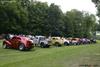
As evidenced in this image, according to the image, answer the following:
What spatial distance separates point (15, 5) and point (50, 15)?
1450 cm

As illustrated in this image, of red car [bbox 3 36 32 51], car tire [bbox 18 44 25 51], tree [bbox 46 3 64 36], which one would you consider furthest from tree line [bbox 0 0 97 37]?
car tire [bbox 18 44 25 51]

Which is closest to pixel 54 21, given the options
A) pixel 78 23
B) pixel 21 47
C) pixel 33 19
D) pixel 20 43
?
pixel 33 19

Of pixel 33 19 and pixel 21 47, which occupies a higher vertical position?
pixel 33 19

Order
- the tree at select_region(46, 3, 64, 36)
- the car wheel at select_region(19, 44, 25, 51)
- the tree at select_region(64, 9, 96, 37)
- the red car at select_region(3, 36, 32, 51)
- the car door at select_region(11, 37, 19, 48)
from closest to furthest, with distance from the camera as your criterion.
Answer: the car wheel at select_region(19, 44, 25, 51) < the red car at select_region(3, 36, 32, 51) < the car door at select_region(11, 37, 19, 48) < the tree at select_region(46, 3, 64, 36) < the tree at select_region(64, 9, 96, 37)

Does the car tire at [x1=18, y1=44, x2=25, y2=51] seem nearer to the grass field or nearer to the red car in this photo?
the red car

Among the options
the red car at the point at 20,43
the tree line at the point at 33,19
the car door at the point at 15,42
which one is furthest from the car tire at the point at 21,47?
the tree line at the point at 33,19

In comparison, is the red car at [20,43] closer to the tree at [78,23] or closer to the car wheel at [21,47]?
the car wheel at [21,47]

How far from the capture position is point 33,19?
10462cm

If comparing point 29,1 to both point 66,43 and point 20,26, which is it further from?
point 66,43

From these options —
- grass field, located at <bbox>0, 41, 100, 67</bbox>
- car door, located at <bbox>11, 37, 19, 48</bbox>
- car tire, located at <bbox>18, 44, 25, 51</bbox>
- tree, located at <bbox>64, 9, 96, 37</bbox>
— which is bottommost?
grass field, located at <bbox>0, 41, 100, 67</bbox>

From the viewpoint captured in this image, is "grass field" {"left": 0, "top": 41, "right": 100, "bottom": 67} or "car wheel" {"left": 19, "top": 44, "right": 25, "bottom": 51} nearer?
"grass field" {"left": 0, "top": 41, "right": 100, "bottom": 67}

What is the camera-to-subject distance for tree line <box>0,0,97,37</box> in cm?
9849

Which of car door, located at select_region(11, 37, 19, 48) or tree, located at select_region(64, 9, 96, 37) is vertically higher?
tree, located at select_region(64, 9, 96, 37)

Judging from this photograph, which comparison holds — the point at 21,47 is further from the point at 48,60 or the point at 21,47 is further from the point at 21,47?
the point at 48,60
